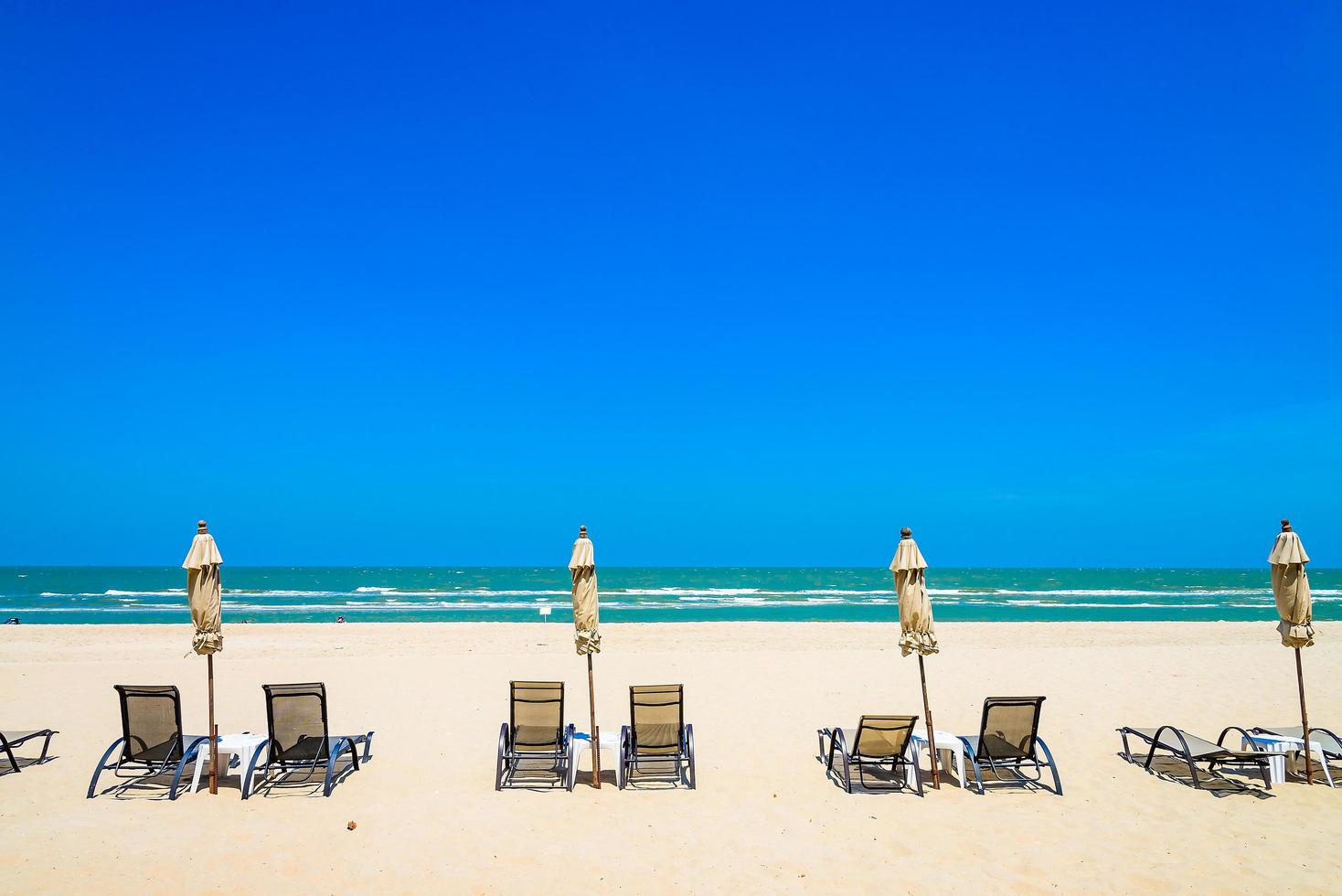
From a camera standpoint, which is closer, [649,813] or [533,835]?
[533,835]

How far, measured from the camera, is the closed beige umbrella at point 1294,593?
7.72m

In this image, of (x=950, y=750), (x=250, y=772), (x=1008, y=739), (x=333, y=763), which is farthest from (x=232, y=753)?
(x=1008, y=739)

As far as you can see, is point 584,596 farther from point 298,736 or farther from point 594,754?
point 298,736

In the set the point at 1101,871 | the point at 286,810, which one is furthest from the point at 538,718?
the point at 1101,871

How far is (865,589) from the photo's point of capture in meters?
59.4

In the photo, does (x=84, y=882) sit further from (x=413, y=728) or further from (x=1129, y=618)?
(x=1129, y=618)

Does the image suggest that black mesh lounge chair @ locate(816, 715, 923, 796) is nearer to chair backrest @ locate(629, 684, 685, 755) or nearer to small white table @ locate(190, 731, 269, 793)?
chair backrest @ locate(629, 684, 685, 755)

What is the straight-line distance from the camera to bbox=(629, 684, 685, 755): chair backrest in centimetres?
800

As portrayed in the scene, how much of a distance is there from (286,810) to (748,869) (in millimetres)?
3870

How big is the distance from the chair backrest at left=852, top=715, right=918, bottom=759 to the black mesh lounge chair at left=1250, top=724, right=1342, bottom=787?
378 cm

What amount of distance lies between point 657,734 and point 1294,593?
20.1 feet

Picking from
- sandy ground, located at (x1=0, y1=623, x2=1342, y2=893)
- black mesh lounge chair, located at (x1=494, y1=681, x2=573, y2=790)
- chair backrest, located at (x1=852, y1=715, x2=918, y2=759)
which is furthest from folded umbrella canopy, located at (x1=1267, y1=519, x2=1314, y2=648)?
black mesh lounge chair, located at (x1=494, y1=681, x2=573, y2=790)

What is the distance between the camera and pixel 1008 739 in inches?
309

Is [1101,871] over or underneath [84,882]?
underneath
